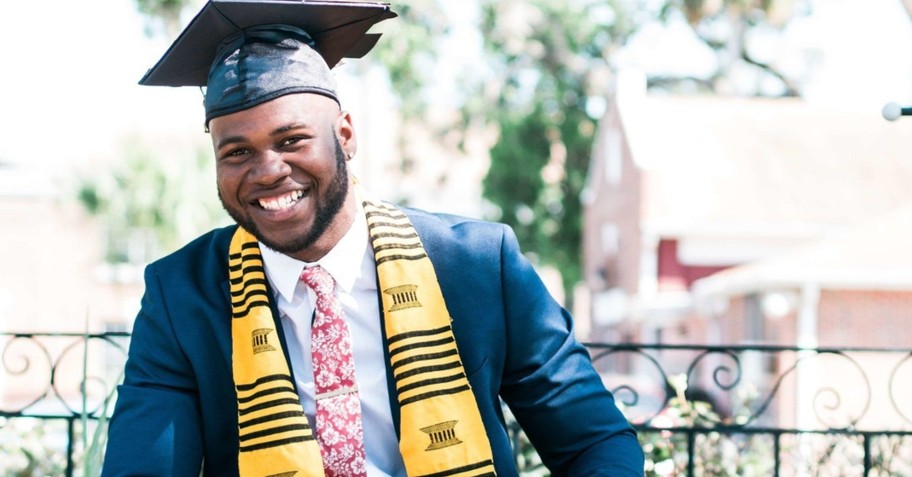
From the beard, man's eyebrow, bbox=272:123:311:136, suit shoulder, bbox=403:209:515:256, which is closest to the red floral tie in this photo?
the beard

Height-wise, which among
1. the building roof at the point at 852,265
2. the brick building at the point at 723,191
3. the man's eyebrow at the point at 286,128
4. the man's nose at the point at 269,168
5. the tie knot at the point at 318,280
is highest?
the brick building at the point at 723,191

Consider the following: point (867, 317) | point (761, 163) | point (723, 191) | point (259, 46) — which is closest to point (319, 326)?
point (259, 46)

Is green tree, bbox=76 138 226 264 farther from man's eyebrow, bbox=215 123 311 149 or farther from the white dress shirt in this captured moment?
man's eyebrow, bbox=215 123 311 149

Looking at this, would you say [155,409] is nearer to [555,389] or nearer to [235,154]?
[235,154]

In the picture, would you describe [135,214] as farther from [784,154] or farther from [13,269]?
[784,154]

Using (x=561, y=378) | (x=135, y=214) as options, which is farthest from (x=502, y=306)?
(x=135, y=214)

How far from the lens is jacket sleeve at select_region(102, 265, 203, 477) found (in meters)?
1.99

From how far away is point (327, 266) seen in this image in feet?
7.06

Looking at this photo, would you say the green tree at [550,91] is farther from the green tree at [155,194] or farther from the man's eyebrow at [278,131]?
the man's eyebrow at [278,131]

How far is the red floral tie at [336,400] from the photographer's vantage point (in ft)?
6.82

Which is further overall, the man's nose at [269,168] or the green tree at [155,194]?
the green tree at [155,194]

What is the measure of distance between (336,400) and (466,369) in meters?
0.26

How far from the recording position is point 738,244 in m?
18.9

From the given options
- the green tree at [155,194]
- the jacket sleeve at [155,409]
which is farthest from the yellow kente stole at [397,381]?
the green tree at [155,194]
